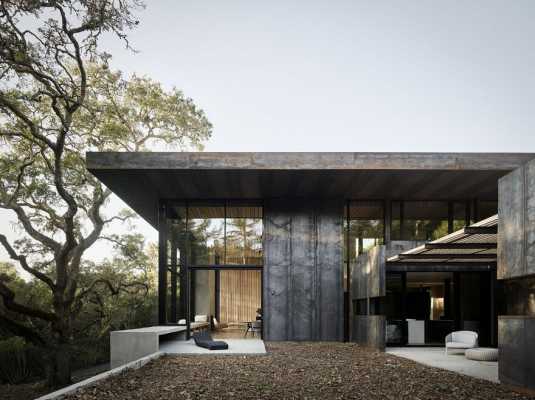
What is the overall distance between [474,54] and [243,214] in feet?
70.9

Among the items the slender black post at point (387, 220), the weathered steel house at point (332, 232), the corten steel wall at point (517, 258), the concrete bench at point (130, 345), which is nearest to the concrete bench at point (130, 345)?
the concrete bench at point (130, 345)

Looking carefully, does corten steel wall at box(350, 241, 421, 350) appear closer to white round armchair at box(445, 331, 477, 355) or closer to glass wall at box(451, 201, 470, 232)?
white round armchair at box(445, 331, 477, 355)

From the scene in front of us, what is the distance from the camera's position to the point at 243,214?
1828 centimetres

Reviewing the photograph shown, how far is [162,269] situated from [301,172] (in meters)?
6.17

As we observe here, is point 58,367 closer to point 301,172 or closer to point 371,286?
point 301,172

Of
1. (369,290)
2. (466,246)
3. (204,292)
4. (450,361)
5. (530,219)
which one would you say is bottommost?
(450,361)

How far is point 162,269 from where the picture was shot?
→ 1808cm

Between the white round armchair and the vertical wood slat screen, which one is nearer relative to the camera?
the white round armchair

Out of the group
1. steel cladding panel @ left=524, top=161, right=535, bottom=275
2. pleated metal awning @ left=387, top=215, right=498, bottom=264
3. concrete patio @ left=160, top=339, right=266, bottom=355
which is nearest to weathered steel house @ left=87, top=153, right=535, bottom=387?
pleated metal awning @ left=387, top=215, right=498, bottom=264

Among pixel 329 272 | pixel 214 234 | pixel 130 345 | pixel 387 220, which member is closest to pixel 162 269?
pixel 214 234

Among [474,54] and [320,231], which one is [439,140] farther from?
[320,231]

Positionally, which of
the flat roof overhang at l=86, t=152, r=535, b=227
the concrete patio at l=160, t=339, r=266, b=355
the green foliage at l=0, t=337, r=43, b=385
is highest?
the flat roof overhang at l=86, t=152, r=535, b=227

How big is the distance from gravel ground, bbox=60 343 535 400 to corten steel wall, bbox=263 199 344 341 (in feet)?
16.0

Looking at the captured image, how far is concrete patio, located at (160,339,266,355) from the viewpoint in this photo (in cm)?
1344
